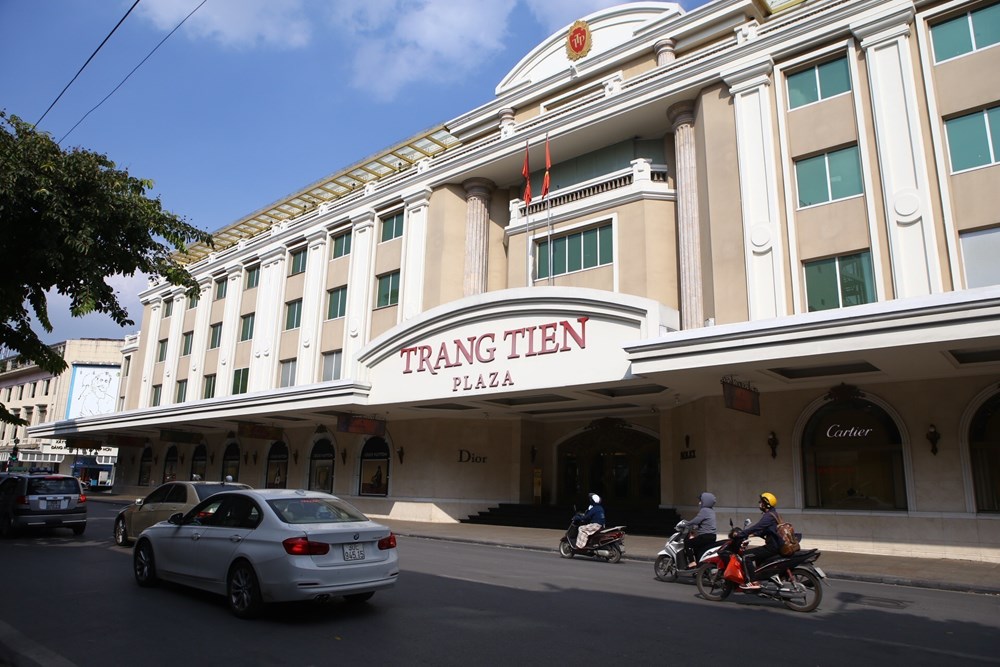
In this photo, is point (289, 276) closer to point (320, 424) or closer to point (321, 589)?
point (320, 424)

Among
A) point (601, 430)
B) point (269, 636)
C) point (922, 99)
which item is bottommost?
point (269, 636)

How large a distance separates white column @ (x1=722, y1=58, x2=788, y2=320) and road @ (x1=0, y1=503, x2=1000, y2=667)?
30.1 feet

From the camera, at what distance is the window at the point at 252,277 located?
37.2m

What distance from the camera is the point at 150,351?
44.4m

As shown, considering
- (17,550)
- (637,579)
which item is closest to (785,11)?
(637,579)

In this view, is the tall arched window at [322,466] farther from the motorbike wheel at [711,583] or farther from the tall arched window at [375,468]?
the motorbike wheel at [711,583]

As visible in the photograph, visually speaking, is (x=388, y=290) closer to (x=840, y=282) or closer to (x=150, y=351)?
(x=840, y=282)

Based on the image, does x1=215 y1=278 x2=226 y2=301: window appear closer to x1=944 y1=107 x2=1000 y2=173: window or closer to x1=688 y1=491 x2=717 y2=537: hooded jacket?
x1=688 y1=491 x2=717 y2=537: hooded jacket

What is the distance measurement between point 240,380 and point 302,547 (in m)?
30.5

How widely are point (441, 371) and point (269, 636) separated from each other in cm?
1473

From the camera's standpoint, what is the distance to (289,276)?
1383 inches

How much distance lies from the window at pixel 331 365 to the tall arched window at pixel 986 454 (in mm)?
23338

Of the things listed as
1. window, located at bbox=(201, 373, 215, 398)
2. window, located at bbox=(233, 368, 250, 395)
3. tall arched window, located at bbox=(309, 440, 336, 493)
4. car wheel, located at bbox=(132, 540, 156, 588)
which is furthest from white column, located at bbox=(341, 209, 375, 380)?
car wheel, located at bbox=(132, 540, 156, 588)

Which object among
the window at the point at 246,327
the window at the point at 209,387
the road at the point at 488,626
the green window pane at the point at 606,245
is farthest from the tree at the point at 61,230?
the window at the point at 209,387
